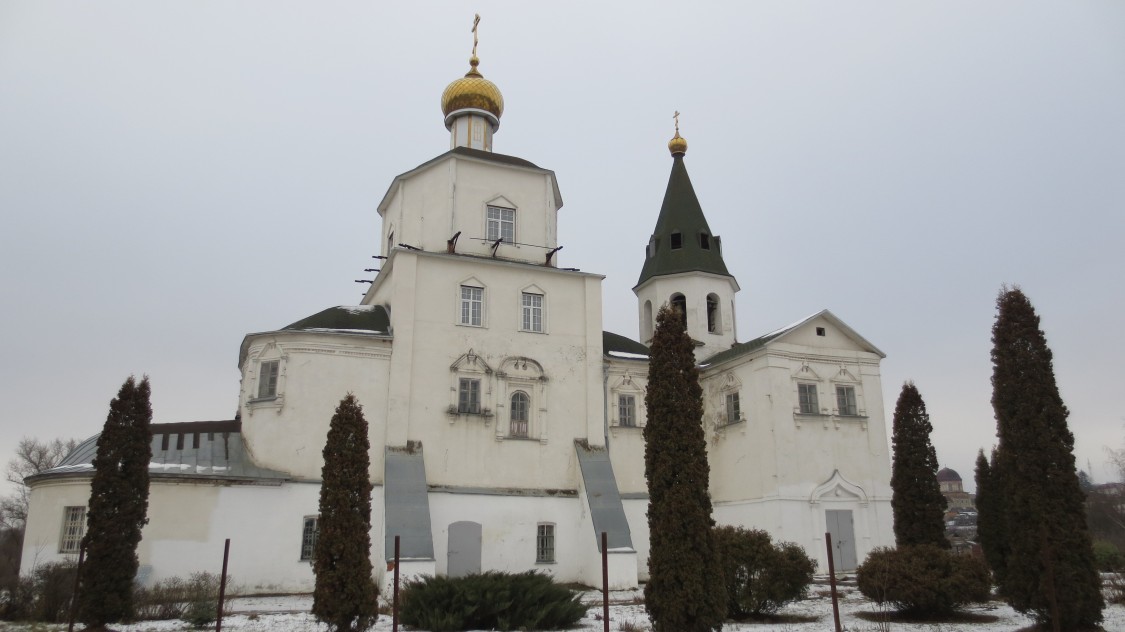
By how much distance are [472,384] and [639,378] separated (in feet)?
18.4

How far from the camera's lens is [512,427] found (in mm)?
22625

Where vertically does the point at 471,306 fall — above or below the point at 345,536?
above

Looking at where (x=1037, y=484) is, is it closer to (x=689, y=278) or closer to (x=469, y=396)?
(x=469, y=396)

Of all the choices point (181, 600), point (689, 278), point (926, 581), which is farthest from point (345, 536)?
point (689, 278)

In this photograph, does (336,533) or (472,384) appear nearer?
(336,533)

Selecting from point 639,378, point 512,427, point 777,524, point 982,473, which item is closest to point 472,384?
point 512,427

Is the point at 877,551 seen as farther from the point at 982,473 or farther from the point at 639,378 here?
the point at 639,378

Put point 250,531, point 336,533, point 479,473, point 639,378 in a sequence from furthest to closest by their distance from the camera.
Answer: point 639,378, point 479,473, point 250,531, point 336,533

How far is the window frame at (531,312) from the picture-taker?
2366 cm

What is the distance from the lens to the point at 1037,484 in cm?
1284

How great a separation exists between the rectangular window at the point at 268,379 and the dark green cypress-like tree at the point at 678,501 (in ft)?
38.4

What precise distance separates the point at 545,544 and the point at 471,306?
6844mm

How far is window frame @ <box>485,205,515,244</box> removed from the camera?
973 inches

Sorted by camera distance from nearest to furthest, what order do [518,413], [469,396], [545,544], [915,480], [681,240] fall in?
[915,480]
[545,544]
[469,396]
[518,413]
[681,240]
